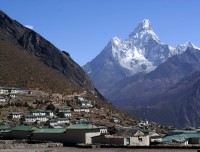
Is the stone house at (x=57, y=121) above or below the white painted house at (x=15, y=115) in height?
below

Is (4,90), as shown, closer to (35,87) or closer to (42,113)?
(35,87)

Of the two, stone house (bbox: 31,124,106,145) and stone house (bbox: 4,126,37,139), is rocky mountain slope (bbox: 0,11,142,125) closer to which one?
stone house (bbox: 4,126,37,139)

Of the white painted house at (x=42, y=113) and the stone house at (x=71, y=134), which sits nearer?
the stone house at (x=71, y=134)

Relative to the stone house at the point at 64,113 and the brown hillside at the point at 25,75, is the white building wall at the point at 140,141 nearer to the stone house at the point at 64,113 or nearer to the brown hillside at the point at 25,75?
the stone house at the point at 64,113

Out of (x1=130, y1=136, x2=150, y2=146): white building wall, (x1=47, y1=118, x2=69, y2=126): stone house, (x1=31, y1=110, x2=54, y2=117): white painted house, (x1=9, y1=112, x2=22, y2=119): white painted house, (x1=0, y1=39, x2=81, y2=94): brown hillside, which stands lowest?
(x1=130, y1=136, x2=150, y2=146): white building wall

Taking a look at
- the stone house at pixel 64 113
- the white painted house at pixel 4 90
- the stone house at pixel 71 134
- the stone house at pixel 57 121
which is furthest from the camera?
the white painted house at pixel 4 90

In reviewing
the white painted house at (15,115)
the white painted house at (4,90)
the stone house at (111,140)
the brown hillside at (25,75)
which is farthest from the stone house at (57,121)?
the brown hillside at (25,75)

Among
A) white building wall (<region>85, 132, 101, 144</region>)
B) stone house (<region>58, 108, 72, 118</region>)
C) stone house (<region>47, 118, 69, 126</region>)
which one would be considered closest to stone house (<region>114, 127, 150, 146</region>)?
white building wall (<region>85, 132, 101, 144</region>)

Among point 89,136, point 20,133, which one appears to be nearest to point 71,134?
point 89,136

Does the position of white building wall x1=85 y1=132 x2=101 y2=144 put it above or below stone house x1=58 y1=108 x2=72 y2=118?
below
